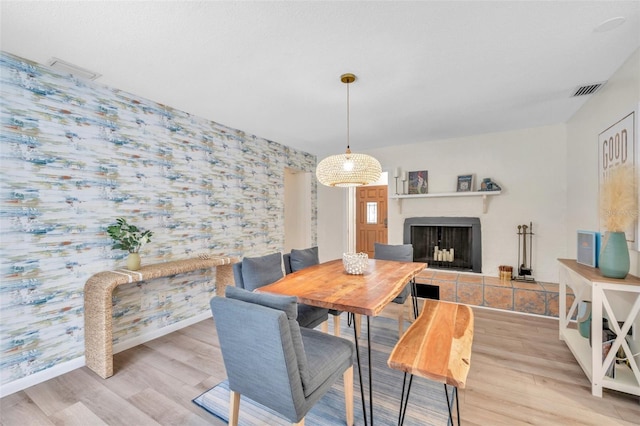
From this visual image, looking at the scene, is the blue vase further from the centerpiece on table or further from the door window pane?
the door window pane

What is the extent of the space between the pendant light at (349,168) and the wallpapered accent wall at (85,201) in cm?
145

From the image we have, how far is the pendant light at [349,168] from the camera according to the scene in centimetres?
245

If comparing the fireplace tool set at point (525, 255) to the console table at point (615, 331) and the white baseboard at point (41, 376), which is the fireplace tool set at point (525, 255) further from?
the white baseboard at point (41, 376)

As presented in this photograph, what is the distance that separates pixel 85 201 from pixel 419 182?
437 centimetres

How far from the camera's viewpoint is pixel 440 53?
2076 millimetres

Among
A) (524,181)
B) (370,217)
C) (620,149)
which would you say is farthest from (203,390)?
(370,217)

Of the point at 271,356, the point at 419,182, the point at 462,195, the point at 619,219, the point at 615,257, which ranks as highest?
the point at 419,182

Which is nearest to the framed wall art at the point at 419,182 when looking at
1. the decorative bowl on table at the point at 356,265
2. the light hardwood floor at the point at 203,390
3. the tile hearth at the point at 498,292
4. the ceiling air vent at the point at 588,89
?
the tile hearth at the point at 498,292

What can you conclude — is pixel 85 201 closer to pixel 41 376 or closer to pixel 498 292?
pixel 41 376

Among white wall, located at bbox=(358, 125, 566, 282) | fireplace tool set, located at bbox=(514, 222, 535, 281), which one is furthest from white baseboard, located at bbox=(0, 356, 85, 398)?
fireplace tool set, located at bbox=(514, 222, 535, 281)

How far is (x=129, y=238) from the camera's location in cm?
253

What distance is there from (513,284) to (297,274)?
307cm

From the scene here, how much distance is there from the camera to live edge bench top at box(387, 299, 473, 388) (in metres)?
1.28

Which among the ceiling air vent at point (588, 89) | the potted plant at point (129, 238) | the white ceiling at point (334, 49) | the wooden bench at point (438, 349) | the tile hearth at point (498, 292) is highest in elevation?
the white ceiling at point (334, 49)
